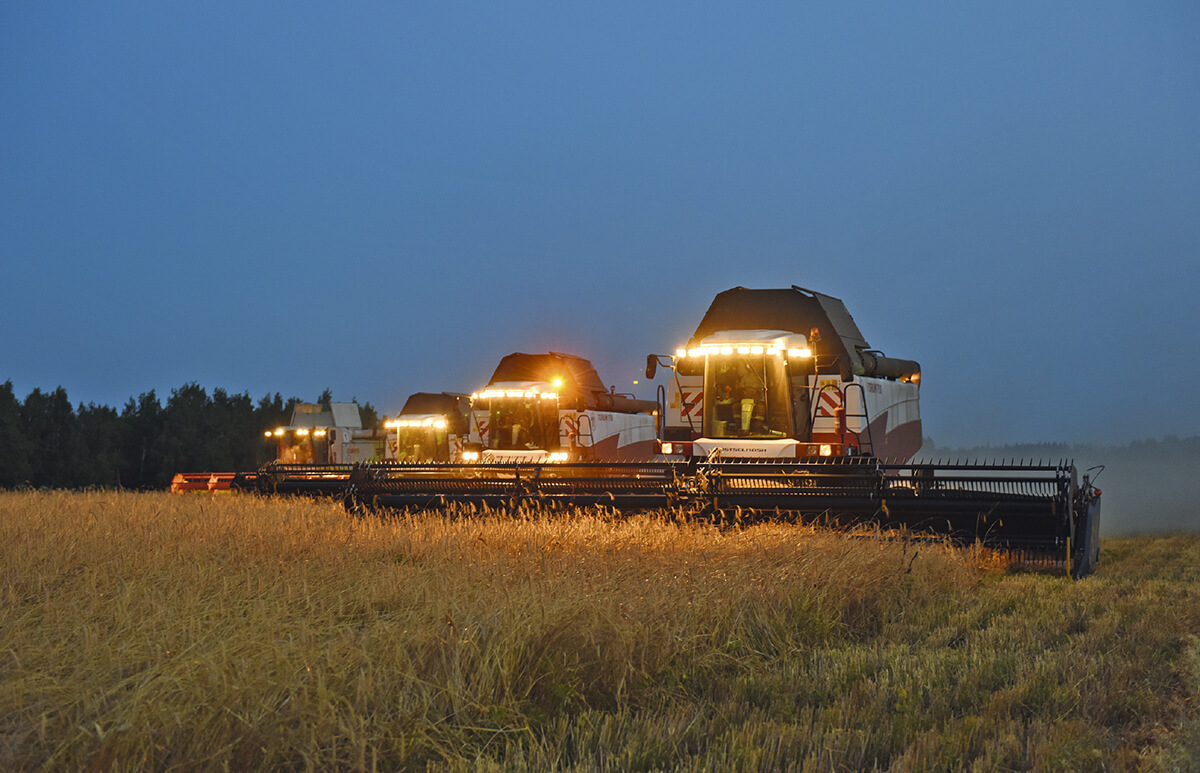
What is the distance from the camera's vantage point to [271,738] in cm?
313

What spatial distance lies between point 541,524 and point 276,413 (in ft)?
201

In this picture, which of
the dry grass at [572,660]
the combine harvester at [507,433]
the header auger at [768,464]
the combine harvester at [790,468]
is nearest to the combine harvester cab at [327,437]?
the combine harvester at [507,433]

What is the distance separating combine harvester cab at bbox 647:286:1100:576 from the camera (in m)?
8.93

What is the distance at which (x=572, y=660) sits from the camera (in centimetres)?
431

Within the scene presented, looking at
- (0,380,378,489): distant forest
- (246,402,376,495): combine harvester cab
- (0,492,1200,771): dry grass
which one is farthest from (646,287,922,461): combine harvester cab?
(0,380,378,489): distant forest

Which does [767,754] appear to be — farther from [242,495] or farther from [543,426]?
[543,426]

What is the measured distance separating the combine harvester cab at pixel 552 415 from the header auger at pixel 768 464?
1.8 inches

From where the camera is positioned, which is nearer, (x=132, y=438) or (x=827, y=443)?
(x=827, y=443)

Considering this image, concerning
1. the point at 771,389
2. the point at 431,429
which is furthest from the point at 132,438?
the point at 771,389

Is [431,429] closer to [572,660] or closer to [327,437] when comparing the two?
[327,437]

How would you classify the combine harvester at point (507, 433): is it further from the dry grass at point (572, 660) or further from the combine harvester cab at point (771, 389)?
the dry grass at point (572, 660)

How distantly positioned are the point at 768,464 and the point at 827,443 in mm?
2711

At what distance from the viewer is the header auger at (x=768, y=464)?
9008 mm

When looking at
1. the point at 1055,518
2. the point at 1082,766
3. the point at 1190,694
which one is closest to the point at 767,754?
the point at 1082,766
